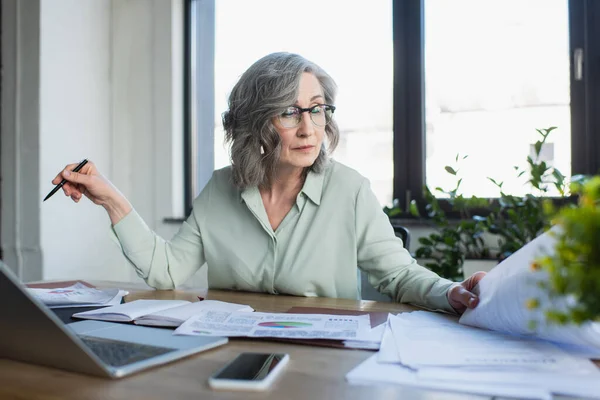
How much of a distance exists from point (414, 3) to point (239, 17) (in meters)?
1.18

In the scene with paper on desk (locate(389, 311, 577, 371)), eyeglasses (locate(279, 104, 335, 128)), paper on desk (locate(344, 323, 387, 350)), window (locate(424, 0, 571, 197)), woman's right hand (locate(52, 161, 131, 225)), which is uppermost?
window (locate(424, 0, 571, 197))

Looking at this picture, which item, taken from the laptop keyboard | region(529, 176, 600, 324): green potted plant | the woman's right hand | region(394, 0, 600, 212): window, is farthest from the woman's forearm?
region(394, 0, 600, 212): window

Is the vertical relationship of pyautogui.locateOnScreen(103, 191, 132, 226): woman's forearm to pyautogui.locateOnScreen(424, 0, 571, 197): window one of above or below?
below

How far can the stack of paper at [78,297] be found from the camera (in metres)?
1.12

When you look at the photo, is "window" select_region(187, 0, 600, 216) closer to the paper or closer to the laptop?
the paper

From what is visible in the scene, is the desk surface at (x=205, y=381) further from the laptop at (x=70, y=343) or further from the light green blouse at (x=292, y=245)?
the light green blouse at (x=292, y=245)

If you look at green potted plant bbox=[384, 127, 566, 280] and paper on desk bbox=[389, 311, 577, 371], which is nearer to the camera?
paper on desk bbox=[389, 311, 577, 371]

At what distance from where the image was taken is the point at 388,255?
1.37m

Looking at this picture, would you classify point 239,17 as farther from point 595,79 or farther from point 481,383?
point 481,383

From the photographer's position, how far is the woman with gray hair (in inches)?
55.3

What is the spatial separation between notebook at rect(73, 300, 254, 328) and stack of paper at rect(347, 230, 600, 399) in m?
0.36

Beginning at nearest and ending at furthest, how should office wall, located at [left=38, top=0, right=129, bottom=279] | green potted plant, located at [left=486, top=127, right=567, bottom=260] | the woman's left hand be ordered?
1. the woman's left hand
2. green potted plant, located at [left=486, top=127, right=567, bottom=260]
3. office wall, located at [left=38, top=0, right=129, bottom=279]

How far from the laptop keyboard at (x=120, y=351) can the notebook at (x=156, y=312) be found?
144mm

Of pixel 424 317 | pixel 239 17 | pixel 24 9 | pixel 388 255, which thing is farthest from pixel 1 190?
pixel 424 317
